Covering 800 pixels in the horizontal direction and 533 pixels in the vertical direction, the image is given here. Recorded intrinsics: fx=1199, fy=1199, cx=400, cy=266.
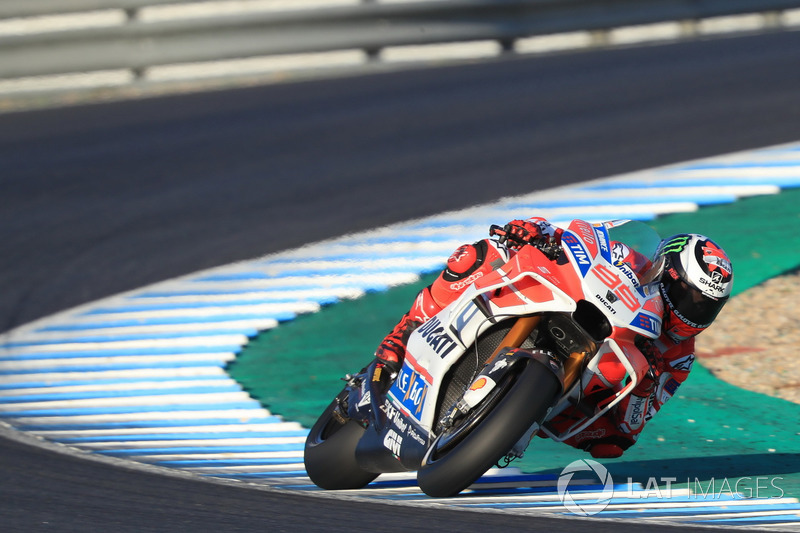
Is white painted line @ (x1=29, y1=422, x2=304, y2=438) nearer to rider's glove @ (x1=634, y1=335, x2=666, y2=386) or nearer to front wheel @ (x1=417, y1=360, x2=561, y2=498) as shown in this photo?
front wheel @ (x1=417, y1=360, x2=561, y2=498)

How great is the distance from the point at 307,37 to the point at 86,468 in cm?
876

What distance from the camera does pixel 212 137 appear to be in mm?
11570

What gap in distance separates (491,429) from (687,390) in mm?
2734

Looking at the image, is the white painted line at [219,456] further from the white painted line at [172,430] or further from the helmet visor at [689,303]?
the helmet visor at [689,303]

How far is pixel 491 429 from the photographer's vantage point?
13.0 feet

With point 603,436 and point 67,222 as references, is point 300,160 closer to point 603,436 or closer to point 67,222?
point 67,222

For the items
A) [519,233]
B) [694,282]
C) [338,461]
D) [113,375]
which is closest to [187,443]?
[338,461]

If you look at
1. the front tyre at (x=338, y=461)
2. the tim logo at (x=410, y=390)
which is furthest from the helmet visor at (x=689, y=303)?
the front tyre at (x=338, y=461)

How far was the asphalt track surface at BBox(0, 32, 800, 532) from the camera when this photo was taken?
370 inches

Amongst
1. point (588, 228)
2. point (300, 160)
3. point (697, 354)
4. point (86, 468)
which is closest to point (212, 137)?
point (300, 160)

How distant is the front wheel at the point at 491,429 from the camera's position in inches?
156

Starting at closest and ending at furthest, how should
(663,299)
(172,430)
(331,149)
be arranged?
(663,299) < (172,430) < (331,149)

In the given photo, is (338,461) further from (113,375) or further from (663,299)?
(113,375)

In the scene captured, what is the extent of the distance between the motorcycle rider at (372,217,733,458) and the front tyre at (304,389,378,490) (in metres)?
0.27
